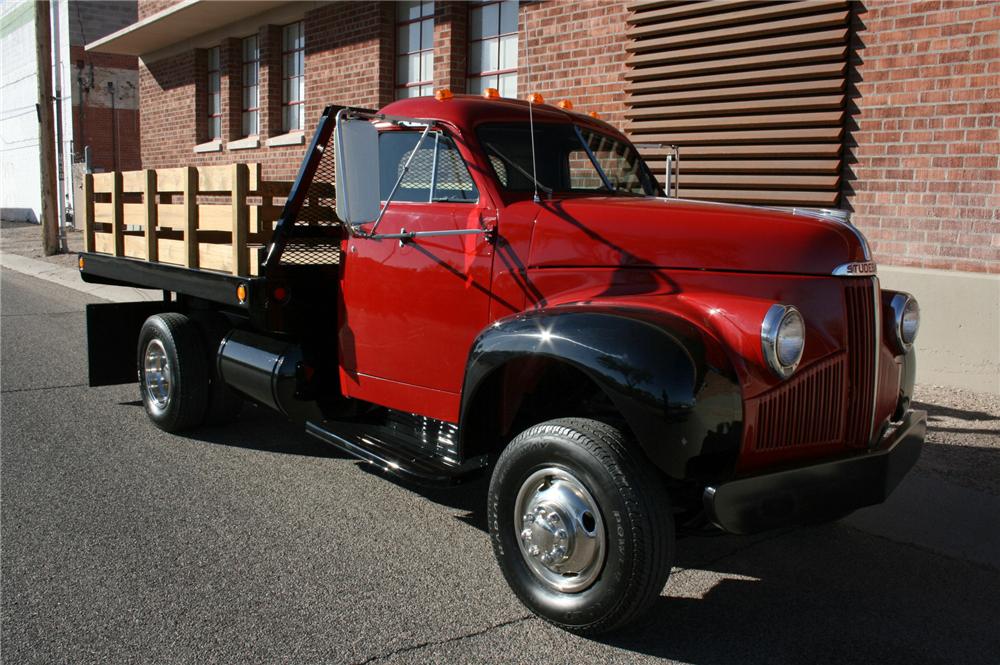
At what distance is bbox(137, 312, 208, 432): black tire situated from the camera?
605cm

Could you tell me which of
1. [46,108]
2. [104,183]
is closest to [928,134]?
[104,183]

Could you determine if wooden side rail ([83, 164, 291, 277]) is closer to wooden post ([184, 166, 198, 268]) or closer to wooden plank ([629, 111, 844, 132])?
wooden post ([184, 166, 198, 268])

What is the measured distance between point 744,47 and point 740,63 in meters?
0.14

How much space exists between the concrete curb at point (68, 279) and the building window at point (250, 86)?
380 centimetres

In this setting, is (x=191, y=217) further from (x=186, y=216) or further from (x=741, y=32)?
(x=741, y=32)

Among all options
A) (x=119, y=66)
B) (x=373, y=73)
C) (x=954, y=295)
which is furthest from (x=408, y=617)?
(x=119, y=66)

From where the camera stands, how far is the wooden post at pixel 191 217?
5809 millimetres

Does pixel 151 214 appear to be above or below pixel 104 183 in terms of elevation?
below

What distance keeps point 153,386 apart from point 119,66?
2815 cm

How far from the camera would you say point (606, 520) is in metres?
3.29

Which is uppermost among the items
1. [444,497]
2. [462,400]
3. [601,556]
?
[462,400]

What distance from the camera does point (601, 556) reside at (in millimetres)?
3354

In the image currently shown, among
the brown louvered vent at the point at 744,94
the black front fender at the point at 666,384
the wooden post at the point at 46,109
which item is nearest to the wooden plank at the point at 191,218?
the black front fender at the point at 666,384

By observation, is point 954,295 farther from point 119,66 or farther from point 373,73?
point 119,66
